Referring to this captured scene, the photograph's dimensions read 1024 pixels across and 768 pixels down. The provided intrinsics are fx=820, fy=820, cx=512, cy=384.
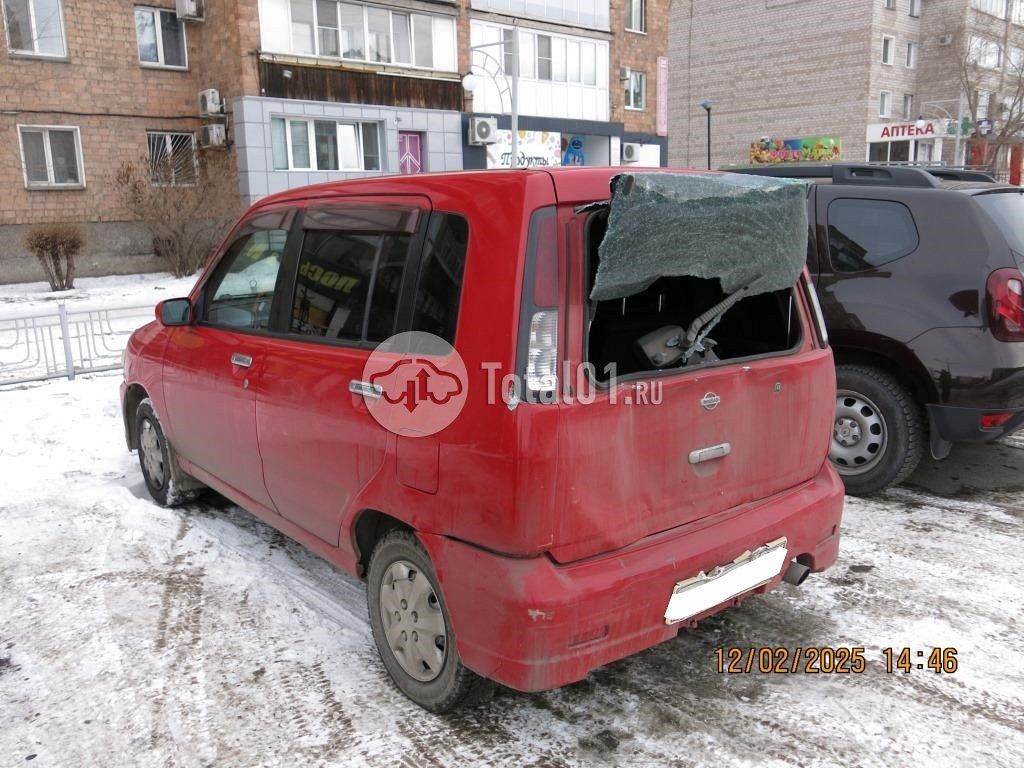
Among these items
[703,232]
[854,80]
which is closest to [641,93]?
[854,80]

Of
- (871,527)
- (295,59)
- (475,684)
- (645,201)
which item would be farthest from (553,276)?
(295,59)

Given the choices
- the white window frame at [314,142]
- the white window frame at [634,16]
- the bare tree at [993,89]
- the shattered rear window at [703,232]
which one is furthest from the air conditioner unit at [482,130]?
the bare tree at [993,89]

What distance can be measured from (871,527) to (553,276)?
310 centimetres

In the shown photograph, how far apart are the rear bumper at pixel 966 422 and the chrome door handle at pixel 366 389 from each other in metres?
3.57

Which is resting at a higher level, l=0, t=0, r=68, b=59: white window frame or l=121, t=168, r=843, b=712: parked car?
l=0, t=0, r=68, b=59: white window frame

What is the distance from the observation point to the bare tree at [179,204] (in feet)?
65.4

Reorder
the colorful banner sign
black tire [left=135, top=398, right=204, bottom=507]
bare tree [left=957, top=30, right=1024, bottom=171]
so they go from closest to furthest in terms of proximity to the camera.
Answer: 1. black tire [left=135, top=398, right=204, bottom=507]
2. bare tree [left=957, top=30, right=1024, bottom=171]
3. the colorful banner sign

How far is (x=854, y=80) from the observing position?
1650 inches

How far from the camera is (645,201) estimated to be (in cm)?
242

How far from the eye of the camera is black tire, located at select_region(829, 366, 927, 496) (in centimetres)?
501

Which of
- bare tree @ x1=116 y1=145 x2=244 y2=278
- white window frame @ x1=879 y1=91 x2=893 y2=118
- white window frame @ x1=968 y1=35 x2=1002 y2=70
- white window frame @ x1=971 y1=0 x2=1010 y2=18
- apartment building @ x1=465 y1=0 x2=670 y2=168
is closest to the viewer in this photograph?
bare tree @ x1=116 y1=145 x2=244 y2=278

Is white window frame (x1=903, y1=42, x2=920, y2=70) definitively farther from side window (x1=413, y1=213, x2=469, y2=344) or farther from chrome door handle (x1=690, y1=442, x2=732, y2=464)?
side window (x1=413, y1=213, x2=469, y2=344)

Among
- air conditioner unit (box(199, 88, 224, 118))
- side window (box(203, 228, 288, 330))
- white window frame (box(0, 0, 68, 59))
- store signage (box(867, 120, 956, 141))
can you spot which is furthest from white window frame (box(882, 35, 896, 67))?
side window (box(203, 228, 288, 330))

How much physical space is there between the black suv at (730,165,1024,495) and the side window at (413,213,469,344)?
10.7ft
